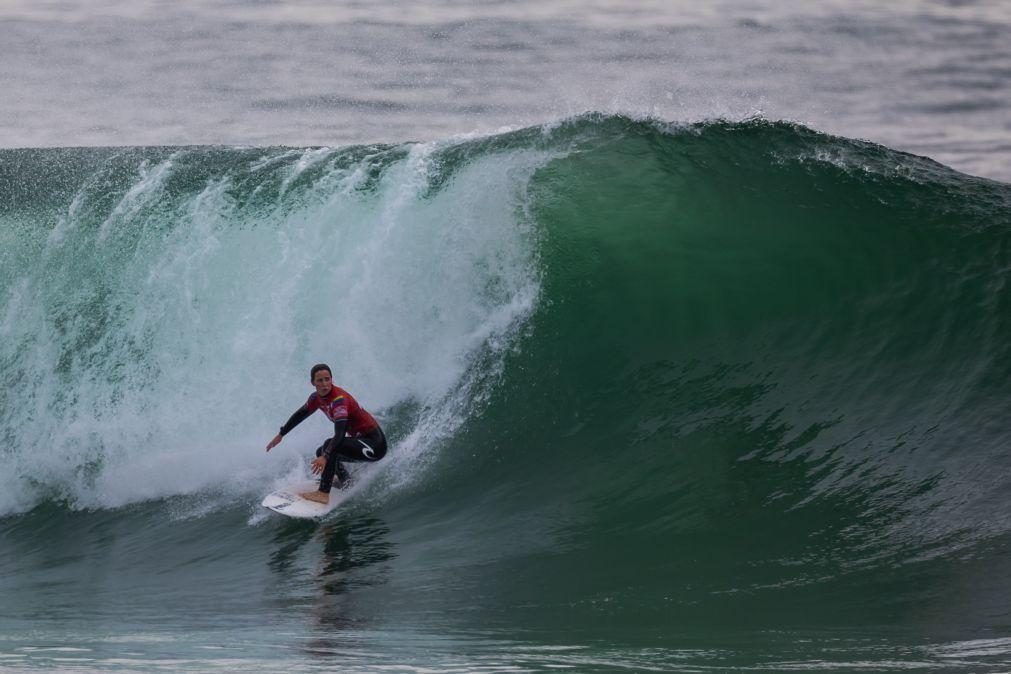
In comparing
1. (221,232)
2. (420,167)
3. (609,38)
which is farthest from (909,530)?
(609,38)

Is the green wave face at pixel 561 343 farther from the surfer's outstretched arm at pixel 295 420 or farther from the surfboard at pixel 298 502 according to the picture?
the surfer's outstretched arm at pixel 295 420

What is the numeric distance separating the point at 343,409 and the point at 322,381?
26 centimetres

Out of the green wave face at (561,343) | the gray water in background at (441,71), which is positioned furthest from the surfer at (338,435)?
the gray water in background at (441,71)

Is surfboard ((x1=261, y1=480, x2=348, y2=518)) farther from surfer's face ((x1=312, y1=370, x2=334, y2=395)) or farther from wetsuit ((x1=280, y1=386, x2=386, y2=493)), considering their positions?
surfer's face ((x1=312, y1=370, x2=334, y2=395))

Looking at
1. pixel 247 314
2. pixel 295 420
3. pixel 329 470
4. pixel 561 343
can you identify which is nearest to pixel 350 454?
pixel 329 470

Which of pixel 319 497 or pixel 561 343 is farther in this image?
pixel 561 343

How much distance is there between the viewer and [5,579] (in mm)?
9570

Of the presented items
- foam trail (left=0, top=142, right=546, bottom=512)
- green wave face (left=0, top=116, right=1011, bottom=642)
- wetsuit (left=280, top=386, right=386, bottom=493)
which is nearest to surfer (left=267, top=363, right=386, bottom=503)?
wetsuit (left=280, top=386, right=386, bottom=493)

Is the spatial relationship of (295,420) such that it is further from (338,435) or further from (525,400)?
(525,400)

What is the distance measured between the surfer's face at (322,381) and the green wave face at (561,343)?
93 centimetres

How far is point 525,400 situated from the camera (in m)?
10.6

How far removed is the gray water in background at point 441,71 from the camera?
22.9 m

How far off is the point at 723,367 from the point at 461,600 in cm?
406

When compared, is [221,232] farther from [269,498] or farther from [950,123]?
[950,123]
